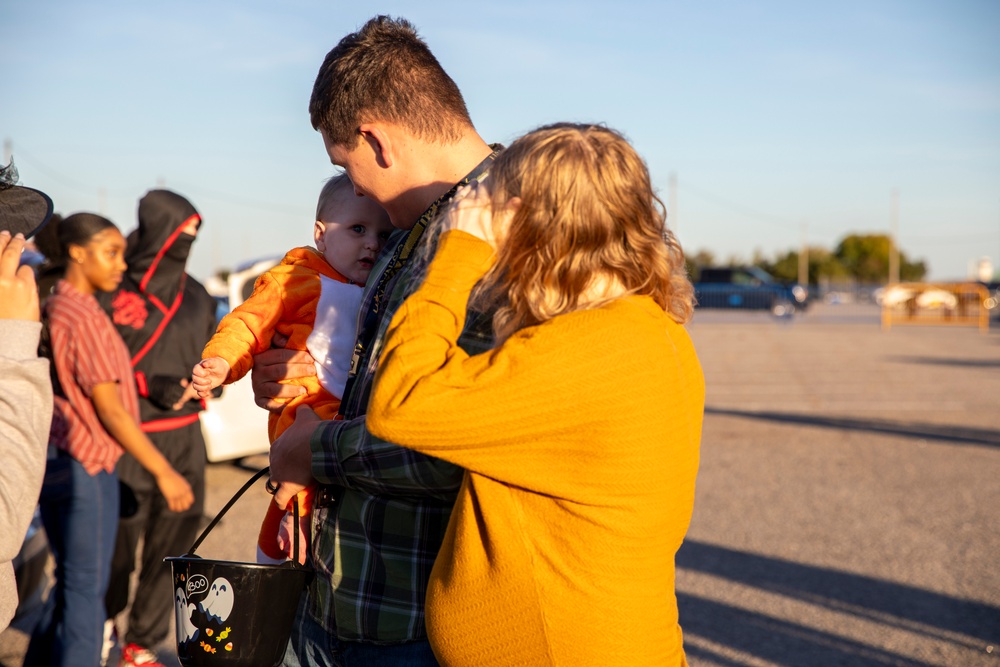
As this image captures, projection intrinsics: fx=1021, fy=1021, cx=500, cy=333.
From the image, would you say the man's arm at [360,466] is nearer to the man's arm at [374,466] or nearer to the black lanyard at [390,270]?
the man's arm at [374,466]

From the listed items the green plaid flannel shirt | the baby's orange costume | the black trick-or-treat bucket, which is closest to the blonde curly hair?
the green plaid flannel shirt

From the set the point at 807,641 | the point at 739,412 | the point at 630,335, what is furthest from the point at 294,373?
the point at 739,412

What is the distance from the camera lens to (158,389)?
16.5 feet

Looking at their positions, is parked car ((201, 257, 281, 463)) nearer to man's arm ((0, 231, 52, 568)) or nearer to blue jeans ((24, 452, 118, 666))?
blue jeans ((24, 452, 118, 666))

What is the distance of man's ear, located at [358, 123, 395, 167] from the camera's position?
2.11 meters

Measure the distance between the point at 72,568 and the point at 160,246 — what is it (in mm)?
1759

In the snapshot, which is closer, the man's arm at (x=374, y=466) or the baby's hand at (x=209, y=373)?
the man's arm at (x=374, y=466)

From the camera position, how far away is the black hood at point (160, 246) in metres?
5.21

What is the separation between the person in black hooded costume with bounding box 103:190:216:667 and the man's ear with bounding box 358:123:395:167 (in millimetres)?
3073

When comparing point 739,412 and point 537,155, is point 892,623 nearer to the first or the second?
point 537,155

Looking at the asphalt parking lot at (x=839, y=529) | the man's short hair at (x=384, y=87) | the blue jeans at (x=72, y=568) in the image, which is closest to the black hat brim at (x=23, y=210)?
the man's short hair at (x=384, y=87)

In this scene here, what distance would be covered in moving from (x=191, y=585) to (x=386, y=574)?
15.8 inches

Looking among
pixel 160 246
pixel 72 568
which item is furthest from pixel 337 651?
pixel 160 246

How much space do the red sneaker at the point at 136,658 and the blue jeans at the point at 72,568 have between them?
1.33ft
